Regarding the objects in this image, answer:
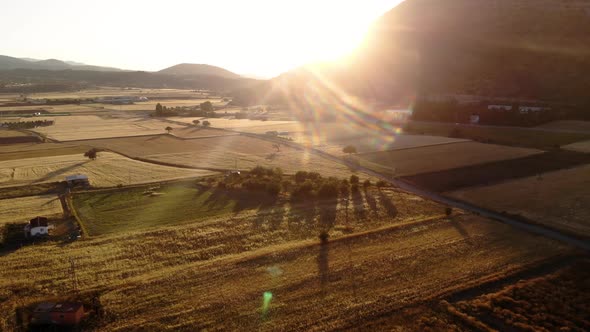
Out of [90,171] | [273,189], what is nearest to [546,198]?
[273,189]

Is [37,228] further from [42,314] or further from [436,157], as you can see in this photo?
[436,157]

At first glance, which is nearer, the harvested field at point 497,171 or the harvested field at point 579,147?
the harvested field at point 497,171

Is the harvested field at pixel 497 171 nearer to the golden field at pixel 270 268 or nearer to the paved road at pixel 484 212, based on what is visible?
the paved road at pixel 484 212

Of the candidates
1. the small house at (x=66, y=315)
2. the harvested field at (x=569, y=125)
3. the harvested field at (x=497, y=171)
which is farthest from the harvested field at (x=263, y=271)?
the harvested field at (x=569, y=125)

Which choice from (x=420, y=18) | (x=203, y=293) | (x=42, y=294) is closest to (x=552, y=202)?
(x=203, y=293)

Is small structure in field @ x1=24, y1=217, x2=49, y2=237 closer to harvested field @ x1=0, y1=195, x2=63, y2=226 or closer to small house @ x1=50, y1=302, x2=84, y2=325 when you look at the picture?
harvested field @ x1=0, y1=195, x2=63, y2=226

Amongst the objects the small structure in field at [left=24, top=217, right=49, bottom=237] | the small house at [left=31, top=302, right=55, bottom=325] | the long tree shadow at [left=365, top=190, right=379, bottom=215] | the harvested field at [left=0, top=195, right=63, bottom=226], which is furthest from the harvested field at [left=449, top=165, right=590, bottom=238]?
the harvested field at [left=0, top=195, right=63, bottom=226]
